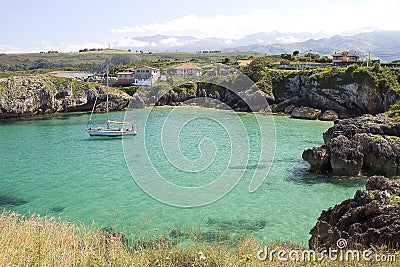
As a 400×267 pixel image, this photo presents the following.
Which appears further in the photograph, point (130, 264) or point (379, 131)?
point (379, 131)

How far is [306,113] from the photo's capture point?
66.7 meters

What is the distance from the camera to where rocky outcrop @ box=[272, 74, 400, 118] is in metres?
65.8

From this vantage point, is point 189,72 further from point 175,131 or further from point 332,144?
point 332,144

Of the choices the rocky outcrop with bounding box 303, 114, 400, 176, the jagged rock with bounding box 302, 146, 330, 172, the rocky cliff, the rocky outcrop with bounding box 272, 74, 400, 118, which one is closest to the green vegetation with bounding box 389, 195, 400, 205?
the rocky outcrop with bounding box 303, 114, 400, 176

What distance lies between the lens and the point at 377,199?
15.0 meters

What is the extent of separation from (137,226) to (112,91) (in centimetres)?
6461

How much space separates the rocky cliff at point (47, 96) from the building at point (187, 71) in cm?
2305

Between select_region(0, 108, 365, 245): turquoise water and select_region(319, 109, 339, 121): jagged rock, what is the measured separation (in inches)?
482

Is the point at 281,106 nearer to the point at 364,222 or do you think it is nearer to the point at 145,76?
the point at 145,76

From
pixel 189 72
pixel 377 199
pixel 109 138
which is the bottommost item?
pixel 109 138

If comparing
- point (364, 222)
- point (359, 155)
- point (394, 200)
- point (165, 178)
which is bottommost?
point (165, 178)

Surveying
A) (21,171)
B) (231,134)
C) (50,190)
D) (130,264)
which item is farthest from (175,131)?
(130,264)

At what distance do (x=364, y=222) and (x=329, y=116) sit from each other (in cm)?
5424

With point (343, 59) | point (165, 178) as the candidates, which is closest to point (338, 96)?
point (343, 59)
